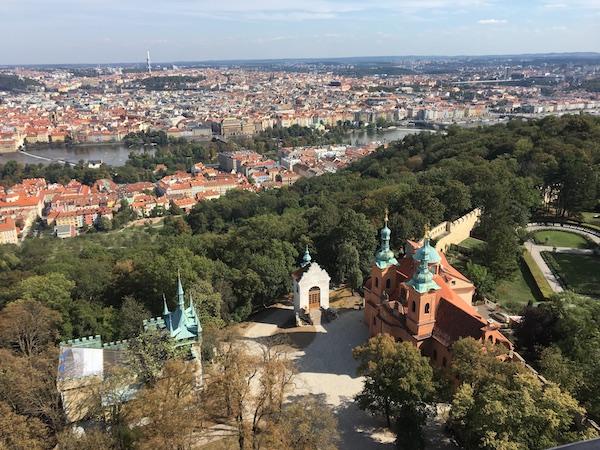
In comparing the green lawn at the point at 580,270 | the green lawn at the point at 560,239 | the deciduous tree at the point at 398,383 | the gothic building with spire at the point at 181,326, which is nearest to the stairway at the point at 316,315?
the gothic building with spire at the point at 181,326

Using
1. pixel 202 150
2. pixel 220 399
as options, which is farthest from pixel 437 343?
pixel 202 150

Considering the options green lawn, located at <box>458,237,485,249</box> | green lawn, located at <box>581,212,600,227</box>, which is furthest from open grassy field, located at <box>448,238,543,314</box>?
green lawn, located at <box>581,212,600,227</box>

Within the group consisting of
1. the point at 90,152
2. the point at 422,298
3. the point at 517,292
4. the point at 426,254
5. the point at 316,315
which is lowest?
the point at 90,152

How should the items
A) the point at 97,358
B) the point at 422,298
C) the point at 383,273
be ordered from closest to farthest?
the point at 97,358 < the point at 422,298 < the point at 383,273

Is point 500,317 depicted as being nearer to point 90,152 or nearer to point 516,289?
point 516,289

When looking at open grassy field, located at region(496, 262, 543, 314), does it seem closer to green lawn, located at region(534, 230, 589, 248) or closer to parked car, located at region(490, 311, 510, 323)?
parked car, located at region(490, 311, 510, 323)

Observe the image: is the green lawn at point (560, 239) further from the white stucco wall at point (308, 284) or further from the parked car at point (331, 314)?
the white stucco wall at point (308, 284)

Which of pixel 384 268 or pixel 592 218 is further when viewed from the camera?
pixel 592 218

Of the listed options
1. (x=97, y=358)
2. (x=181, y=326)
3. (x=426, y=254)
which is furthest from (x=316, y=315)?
(x=97, y=358)
